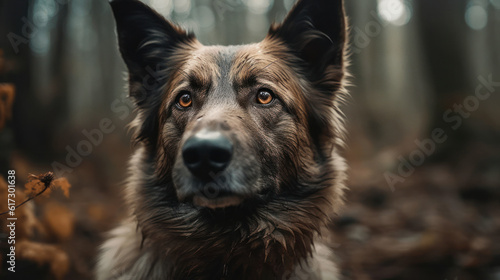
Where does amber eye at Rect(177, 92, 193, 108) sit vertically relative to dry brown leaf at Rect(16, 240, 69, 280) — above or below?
above

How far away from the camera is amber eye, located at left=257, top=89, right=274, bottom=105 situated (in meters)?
3.16

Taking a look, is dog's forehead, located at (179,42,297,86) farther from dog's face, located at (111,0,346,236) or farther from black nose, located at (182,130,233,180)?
black nose, located at (182,130,233,180)

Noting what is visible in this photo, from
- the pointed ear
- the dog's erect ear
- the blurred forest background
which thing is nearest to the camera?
the pointed ear

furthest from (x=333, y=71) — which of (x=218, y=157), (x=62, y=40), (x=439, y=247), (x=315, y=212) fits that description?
(x=62, y=40)

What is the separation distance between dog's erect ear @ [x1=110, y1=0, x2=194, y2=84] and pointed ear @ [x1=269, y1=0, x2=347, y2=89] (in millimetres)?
1126

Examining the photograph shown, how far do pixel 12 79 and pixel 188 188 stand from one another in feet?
7.77

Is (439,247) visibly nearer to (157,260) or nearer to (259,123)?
(259,123)

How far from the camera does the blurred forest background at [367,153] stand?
12.2ft

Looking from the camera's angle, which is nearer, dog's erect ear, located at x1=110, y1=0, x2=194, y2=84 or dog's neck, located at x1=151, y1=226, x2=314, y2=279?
dog's neck, located at x1=151, y1=226, x2=314, y2=279

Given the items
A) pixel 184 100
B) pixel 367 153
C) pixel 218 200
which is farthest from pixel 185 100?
pixel 367 153

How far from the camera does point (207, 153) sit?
243 cm

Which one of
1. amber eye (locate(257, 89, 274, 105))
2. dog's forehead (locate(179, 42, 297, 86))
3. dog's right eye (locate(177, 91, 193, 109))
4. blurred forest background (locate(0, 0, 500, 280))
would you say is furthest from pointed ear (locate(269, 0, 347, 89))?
dog's right eye (locate(177, 91, 193, 109))

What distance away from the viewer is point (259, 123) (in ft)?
10.0

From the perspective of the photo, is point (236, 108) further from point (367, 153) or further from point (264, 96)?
point (367, 153)
